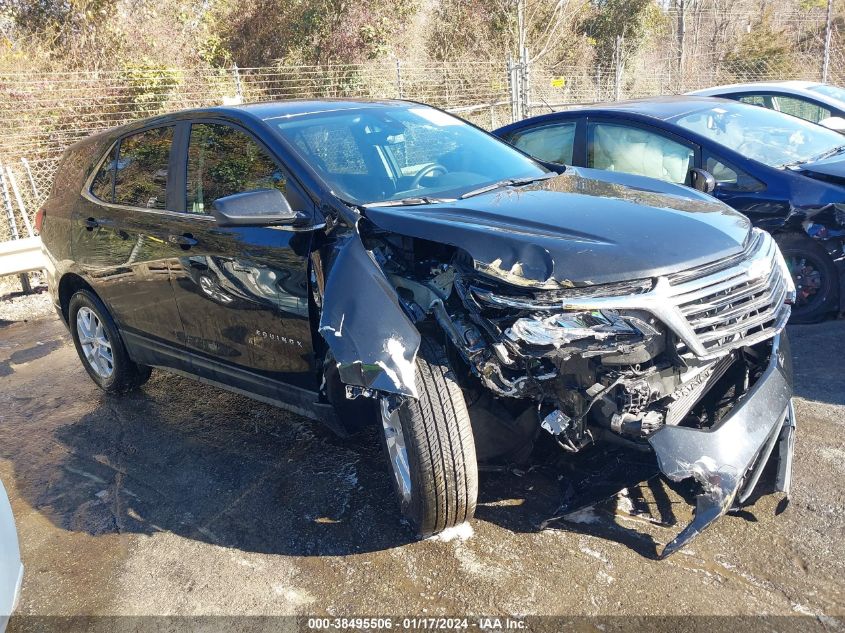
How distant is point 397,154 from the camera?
375 centimetres

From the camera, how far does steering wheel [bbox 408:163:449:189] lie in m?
3.54

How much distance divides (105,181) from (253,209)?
6.86ft

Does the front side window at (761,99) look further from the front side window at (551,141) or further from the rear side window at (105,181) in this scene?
the rear side window at (105,181)

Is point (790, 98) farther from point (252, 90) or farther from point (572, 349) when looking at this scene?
point (252, 90)

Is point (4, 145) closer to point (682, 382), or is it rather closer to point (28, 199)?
point (28, 199)

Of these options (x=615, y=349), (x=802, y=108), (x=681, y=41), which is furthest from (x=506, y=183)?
(x=681, y=41)

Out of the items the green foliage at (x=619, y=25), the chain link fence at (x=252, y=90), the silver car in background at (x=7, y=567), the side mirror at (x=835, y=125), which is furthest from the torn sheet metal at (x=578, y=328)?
the green foliage at (x=619, y=25)

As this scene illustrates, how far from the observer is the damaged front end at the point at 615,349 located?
8.42 ft

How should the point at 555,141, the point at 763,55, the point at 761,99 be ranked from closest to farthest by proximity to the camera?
the point at 555,141 → the point at 761,99 → the point at 763,55

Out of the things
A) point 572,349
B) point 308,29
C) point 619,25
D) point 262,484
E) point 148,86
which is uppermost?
point 308,29

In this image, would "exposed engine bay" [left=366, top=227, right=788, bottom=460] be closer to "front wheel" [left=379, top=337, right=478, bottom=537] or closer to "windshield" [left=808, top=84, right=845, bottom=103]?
"front wheel" [left=379, top=337, right=478, bottom=537]

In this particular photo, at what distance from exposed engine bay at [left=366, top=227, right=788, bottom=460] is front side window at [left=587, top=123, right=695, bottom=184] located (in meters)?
2.72

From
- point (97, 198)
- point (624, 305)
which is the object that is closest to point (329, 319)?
point (624, 305)

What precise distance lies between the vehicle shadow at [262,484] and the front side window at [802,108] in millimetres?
7081
